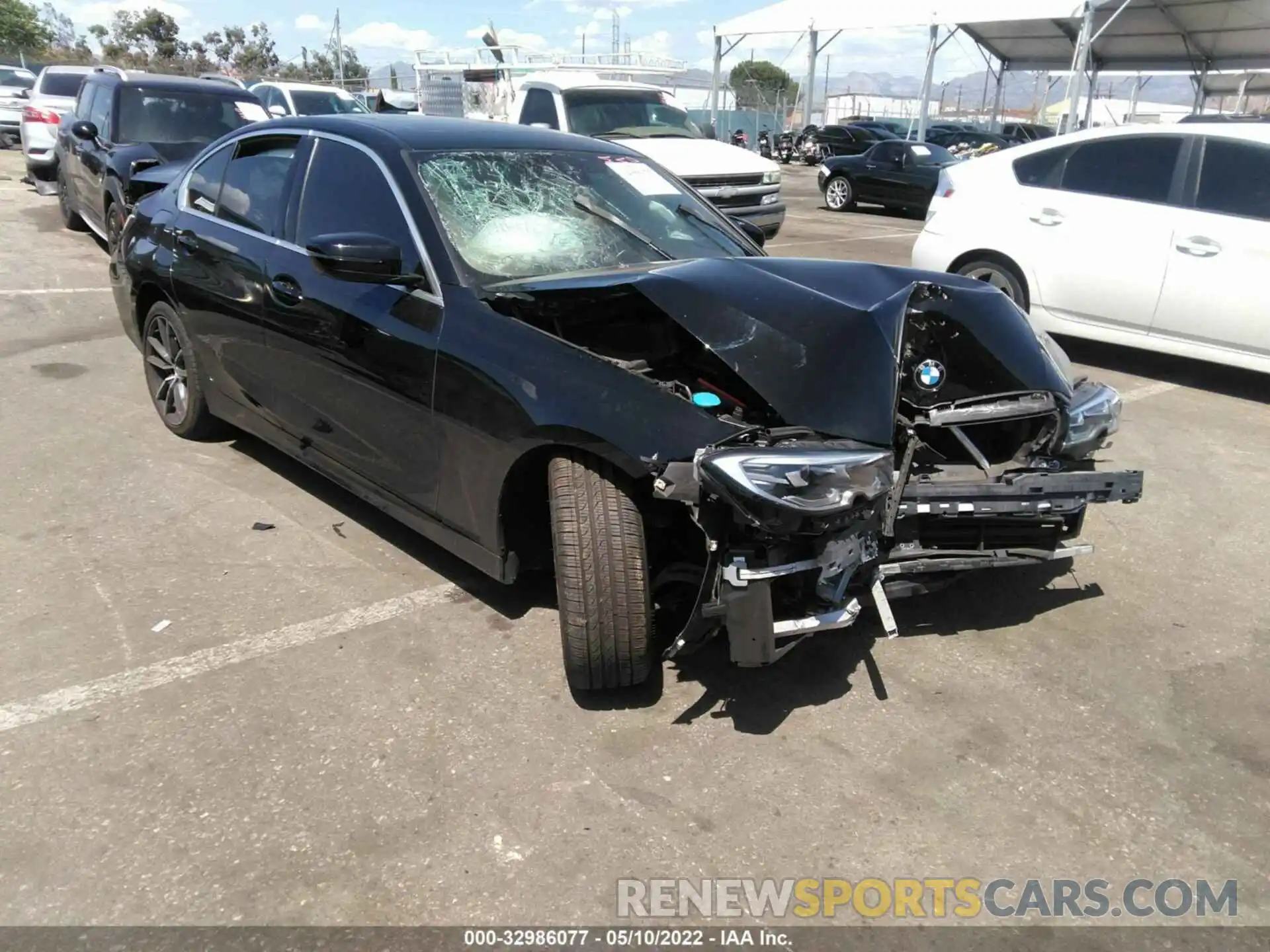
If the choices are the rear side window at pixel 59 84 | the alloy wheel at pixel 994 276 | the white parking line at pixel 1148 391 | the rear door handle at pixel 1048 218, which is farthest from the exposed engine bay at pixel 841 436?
the rear side window at pixel 59 84

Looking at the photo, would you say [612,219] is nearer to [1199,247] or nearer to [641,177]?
[641,177]

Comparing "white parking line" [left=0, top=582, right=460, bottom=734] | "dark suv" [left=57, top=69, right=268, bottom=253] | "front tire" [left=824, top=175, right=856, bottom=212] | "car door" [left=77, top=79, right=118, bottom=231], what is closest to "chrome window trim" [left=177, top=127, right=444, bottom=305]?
"white parking line" [left=0, top=582, right=460, bottom=734]

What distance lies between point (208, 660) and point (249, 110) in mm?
8522

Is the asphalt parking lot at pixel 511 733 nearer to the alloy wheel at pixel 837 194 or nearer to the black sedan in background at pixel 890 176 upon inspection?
the black sedan in background at pixel 890 176

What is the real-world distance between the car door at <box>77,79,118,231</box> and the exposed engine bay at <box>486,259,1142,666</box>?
807 centimetres

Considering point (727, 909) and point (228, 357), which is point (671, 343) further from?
point (228, 357)

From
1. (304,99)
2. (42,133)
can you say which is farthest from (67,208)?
(304,99)

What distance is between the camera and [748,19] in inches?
1155

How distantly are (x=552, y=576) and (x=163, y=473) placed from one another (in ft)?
7.51

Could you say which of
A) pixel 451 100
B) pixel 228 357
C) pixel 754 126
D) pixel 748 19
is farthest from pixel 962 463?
pixel 754 126

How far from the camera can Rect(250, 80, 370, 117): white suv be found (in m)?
14.9

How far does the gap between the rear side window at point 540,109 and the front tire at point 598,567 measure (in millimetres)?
8946

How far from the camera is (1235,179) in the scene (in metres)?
6.48

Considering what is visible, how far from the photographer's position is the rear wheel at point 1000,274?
7387 millimetres
